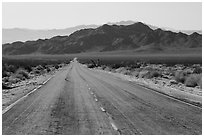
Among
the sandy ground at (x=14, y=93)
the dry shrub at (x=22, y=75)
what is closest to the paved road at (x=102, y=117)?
the sandy ground at (x=14, y=93)

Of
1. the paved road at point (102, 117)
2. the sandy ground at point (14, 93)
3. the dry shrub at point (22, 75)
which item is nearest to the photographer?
the paved road at point (102, 117)

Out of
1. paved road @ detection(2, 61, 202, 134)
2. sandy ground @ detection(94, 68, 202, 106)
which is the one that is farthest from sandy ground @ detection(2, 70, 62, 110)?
sandy ground @ detection(94, 68, 202, 106)

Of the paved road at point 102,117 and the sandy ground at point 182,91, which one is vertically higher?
the paved road at point 102,117

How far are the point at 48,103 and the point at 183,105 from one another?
5.57 m

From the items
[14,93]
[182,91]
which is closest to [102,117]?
[14,93]

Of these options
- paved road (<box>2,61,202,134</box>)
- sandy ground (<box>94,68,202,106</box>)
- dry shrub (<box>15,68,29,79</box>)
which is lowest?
dry shrub (<box>15,68,29,79</box>)

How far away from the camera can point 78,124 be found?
10.4 metres

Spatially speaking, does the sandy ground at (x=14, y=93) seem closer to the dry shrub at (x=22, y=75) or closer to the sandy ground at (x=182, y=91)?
the sandy ground at (x=182, y=91)

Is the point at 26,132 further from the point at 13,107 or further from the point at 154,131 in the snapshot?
the point at 13,107

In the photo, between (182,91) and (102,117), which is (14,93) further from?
(102,117)

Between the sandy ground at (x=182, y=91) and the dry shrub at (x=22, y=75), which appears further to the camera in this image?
the dry shrub at (x=22, y=75)

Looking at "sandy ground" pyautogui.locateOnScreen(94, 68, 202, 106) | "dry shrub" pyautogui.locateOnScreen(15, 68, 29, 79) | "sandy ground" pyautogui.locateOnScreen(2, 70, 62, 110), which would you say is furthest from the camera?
"dry shrub" pyautogui.locateOnScreen(15, 68, 29, 79)

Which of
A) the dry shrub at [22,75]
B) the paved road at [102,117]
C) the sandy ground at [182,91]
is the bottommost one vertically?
the dry shrub at [22,75]

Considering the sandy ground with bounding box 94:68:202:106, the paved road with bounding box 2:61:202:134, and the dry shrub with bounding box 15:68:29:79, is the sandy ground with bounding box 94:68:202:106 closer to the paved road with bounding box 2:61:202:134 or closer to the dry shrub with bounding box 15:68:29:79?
the paved road with bounding box 2:61:202:134
